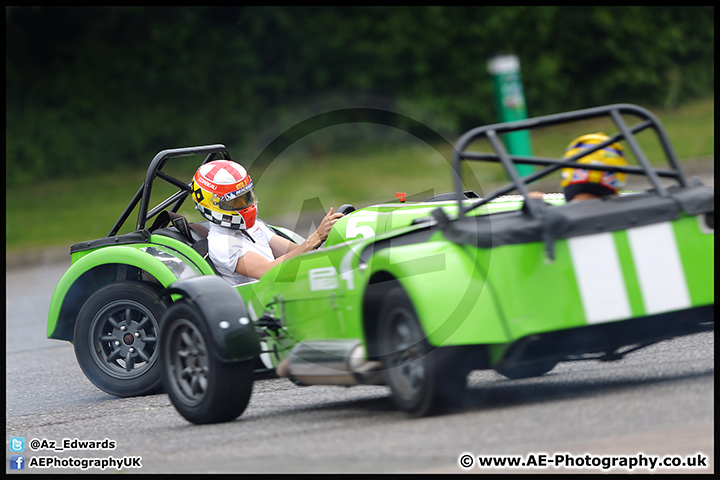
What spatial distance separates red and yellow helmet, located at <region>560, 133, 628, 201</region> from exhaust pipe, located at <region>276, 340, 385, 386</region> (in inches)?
58.5

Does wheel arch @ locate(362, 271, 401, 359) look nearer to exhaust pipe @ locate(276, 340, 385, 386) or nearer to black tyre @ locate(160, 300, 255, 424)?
exhaust pipe @ locate(276, 340, 385, 386)

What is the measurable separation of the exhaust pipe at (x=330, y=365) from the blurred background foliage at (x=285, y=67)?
74.8 feet

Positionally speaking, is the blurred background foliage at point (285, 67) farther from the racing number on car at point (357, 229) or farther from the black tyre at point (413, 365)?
the black tyre at point (413, 365)

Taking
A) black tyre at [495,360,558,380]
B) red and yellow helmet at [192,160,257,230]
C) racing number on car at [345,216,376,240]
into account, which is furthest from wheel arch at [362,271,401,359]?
red and yellow helmet at [192,160,257,230]

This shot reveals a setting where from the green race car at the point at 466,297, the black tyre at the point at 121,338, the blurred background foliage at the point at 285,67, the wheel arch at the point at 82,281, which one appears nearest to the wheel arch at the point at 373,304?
the green race car at the point at 466,297

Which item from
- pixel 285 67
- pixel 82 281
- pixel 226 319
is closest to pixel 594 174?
pixel 226 319

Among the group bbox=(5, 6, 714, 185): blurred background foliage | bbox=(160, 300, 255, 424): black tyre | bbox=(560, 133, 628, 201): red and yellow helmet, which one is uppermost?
bbox=(5, 6, 714, 185): blurred background foliage

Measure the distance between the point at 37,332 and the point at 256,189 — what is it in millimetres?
5300

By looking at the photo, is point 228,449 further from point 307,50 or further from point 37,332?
point 307,50

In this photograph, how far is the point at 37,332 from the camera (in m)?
11.7

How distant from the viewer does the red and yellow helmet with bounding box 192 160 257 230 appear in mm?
7094

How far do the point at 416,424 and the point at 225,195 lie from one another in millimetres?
2565

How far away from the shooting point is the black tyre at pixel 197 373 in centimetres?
582

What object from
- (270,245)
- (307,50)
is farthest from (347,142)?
(270,245)
